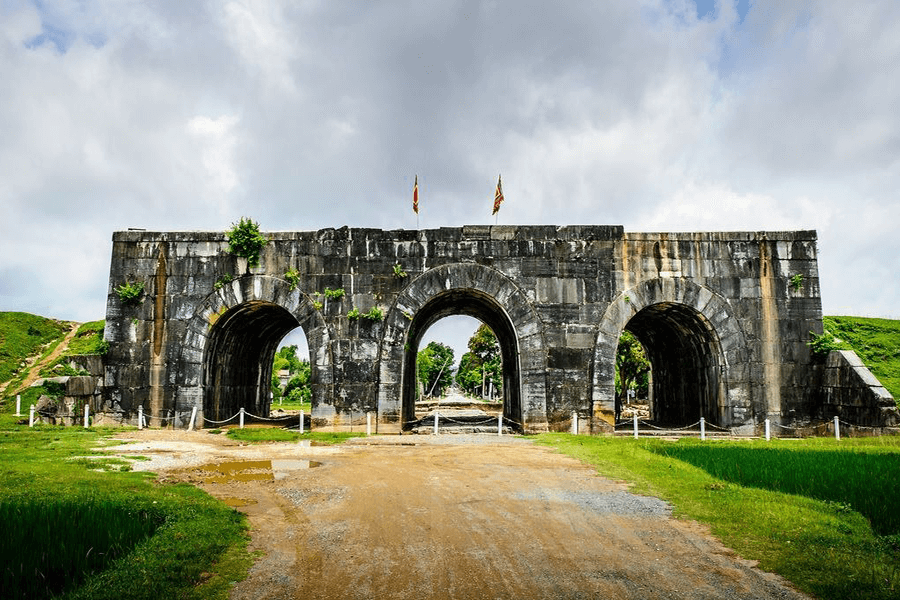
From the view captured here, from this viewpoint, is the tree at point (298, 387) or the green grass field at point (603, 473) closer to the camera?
the green grass field at point (603, 473)

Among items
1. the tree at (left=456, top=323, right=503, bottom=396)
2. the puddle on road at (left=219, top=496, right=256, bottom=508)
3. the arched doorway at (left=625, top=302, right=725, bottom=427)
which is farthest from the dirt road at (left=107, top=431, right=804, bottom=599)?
the tree at (left=456, top=323, right=503, bottom=396)

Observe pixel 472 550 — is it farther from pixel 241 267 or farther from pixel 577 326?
pixel 241 267

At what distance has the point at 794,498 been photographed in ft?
28.0

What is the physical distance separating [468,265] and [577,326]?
3.96 m

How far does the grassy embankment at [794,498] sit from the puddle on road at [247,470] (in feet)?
20.4

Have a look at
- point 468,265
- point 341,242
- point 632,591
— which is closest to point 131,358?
point 341,242

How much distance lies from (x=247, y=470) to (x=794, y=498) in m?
9.57

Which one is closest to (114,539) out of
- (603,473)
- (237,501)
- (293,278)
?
(237,501)

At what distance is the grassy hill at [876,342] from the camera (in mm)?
21625

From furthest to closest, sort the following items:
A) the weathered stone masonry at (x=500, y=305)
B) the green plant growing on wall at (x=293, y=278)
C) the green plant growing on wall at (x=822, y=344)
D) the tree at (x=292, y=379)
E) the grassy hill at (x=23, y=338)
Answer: the tree at (x=292, y=379)
the grassy hill at (x=23, y=338)
the green plant growing on wall at (x=293, y=278)
the weathered stone masonry at (x=500, y=305)
the green plant growing on wall at (x=822, y=344)

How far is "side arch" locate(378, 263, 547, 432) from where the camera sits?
17781 mm

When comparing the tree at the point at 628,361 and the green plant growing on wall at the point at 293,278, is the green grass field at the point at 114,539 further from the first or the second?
the tree at the point at 628,361

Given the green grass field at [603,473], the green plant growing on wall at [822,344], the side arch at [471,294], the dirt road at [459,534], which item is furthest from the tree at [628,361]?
the dirt road at [459,534]

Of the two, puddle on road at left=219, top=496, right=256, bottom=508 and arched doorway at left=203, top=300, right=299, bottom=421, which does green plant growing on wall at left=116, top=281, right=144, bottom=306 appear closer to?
arched doorway at left=203, top=300, right=299, bottom=421
